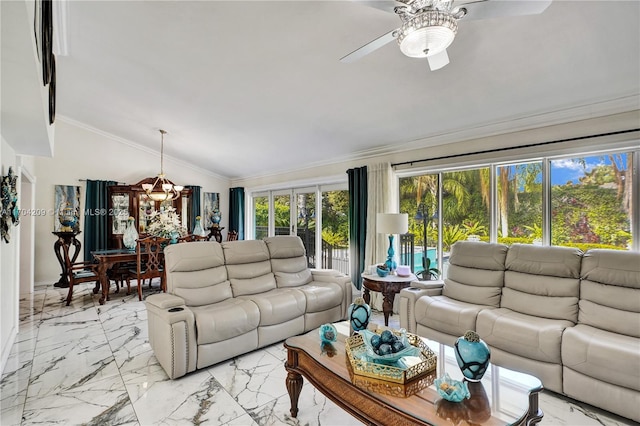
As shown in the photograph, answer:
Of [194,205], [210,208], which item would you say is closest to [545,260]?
[194,205]

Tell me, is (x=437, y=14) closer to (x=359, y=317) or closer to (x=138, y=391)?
(x=359, y=317)

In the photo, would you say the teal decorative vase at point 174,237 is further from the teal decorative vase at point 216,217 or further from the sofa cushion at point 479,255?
the sofa cushion at point 479,255

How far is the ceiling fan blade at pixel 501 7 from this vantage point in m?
1.37

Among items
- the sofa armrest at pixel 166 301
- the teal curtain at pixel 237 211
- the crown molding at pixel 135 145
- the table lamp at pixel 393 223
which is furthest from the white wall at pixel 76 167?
the table lamp at pixel 393 223

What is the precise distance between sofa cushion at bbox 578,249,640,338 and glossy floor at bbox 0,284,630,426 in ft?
2.07

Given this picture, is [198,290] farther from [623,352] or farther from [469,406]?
[623,352]

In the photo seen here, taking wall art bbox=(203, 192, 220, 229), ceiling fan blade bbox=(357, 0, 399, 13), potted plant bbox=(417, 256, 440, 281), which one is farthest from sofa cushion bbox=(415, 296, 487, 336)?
wall art bbox=(203, 192, 220, 229)

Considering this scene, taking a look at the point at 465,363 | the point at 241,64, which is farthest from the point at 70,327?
the point at 465,363

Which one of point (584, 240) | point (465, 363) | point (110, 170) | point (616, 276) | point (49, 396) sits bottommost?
point (49, 396)

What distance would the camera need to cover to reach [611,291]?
234cm

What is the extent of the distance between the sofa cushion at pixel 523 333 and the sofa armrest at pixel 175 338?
7.68 ft

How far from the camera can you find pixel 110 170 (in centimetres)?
635

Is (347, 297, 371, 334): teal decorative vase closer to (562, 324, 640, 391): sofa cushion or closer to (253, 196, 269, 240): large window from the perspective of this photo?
(562, 324, 640, 391): sofa cushion

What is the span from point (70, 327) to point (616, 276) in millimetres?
5348
